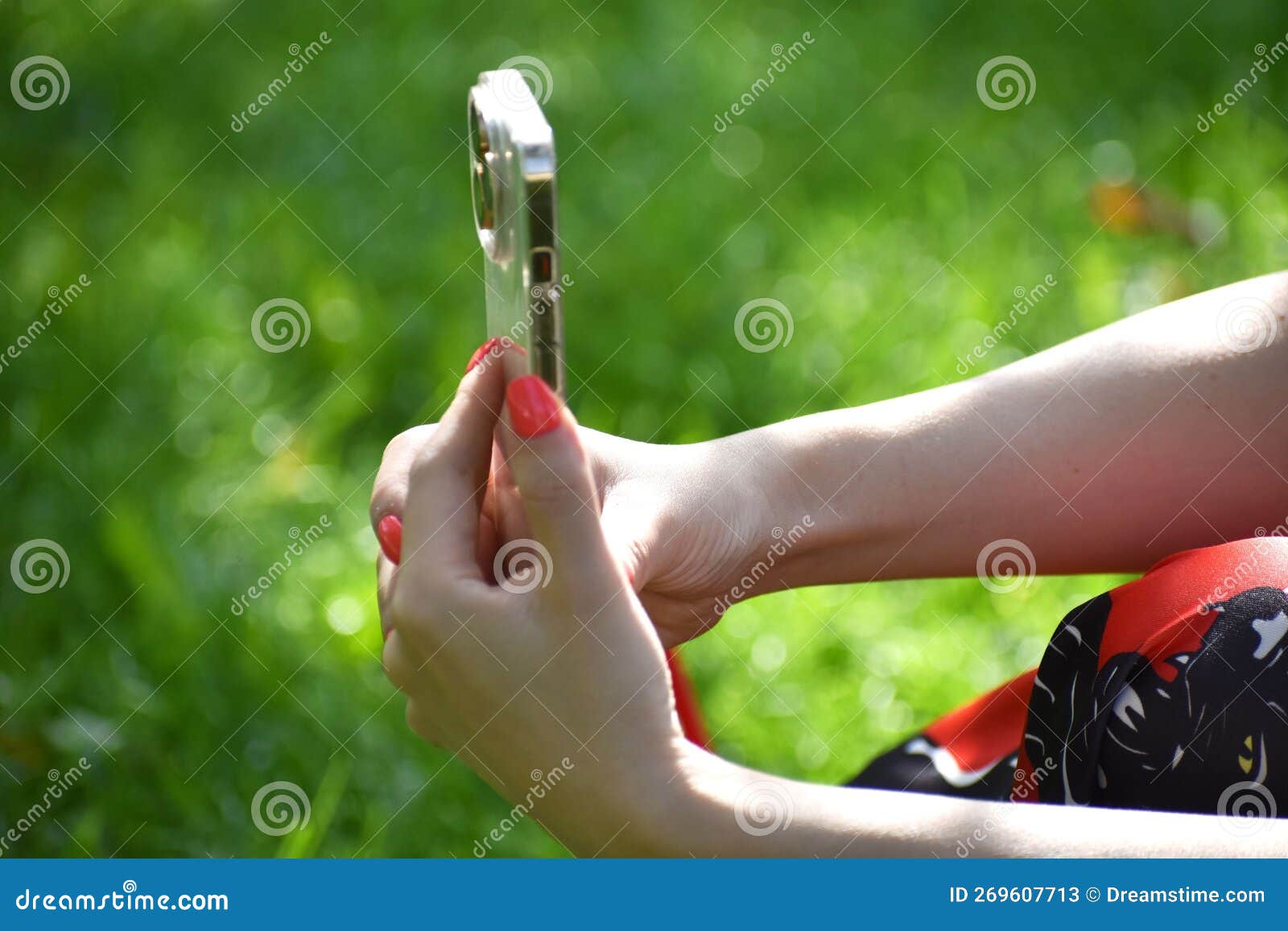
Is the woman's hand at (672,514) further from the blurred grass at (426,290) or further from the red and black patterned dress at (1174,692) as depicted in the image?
the blurred grass at (426,290)

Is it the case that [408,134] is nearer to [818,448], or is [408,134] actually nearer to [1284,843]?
[818,448]

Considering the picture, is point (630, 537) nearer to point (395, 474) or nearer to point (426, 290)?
point (395, 474)

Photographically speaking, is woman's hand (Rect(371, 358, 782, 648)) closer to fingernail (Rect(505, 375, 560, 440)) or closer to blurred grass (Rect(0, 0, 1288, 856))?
fingernail (Rect(505, 375, 560, 440))

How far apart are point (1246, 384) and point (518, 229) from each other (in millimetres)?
676

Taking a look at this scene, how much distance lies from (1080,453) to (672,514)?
1.18 feet

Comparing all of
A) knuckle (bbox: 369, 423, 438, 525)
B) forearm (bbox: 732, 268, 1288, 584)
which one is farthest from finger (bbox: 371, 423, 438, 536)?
forearm (bbox: 732, 268, 1288, 584)

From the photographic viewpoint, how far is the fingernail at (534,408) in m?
0.73

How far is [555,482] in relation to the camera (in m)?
0.73

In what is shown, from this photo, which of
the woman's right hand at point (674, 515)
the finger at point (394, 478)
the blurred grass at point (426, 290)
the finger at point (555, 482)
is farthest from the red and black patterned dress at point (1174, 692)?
the blurred grass at point (426, 290)

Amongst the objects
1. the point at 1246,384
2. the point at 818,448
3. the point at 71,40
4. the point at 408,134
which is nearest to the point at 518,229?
the point at 818,448

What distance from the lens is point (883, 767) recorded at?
1.19 meters

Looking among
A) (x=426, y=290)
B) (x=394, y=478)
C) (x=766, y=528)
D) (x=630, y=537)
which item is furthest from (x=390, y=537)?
(x=426, y=290)

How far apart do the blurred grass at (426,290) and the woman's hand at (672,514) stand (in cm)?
63

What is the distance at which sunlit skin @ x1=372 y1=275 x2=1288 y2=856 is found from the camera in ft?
2.52
